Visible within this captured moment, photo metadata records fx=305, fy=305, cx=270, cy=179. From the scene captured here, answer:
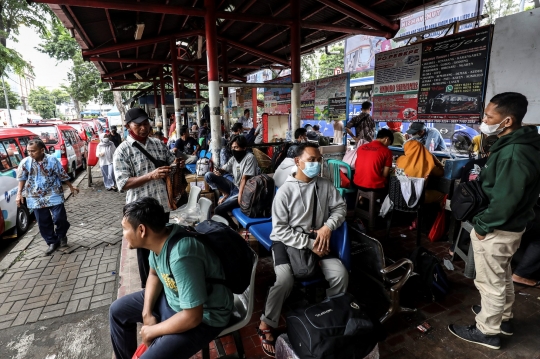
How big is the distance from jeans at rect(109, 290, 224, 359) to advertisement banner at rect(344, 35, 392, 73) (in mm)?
16440

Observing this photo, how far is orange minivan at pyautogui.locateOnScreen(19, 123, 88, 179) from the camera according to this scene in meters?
8.88

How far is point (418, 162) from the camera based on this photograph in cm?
→ 437

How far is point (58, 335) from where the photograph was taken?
302 cm

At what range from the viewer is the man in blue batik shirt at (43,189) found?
14.7ft

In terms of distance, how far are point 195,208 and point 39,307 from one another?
205 centimetres

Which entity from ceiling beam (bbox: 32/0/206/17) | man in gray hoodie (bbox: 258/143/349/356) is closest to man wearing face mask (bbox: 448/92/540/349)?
man in gray hoodie (bbox: 258/143/349/356)

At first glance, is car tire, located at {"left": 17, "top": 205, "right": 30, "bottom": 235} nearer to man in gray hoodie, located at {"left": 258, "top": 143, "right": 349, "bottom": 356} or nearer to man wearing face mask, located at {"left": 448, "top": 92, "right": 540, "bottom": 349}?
man in gray hoodie, located at {"left": 258, "top": 143, "right": 349, "bottom": 356}

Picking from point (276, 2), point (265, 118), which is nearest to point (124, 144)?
point (276, 2)

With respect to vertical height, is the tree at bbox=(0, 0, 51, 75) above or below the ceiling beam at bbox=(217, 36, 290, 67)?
above

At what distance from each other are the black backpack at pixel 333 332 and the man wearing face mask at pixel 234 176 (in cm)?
213

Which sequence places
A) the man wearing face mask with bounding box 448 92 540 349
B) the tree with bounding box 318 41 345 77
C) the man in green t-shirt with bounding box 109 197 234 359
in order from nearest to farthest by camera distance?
the man in green t-shirt with bounding box 109 197 234 359
the man wearing face mask with bounding box 448 92 540 349
the tree with bounding box 318 41 345 77

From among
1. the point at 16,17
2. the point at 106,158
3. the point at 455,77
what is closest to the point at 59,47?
the point at 16,17

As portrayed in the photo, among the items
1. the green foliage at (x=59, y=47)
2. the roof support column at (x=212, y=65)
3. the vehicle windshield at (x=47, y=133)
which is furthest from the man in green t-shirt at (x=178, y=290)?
the green foliage at (x=59, y=47)

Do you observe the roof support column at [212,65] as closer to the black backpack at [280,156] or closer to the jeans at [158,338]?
the black backpack at [280,156]
